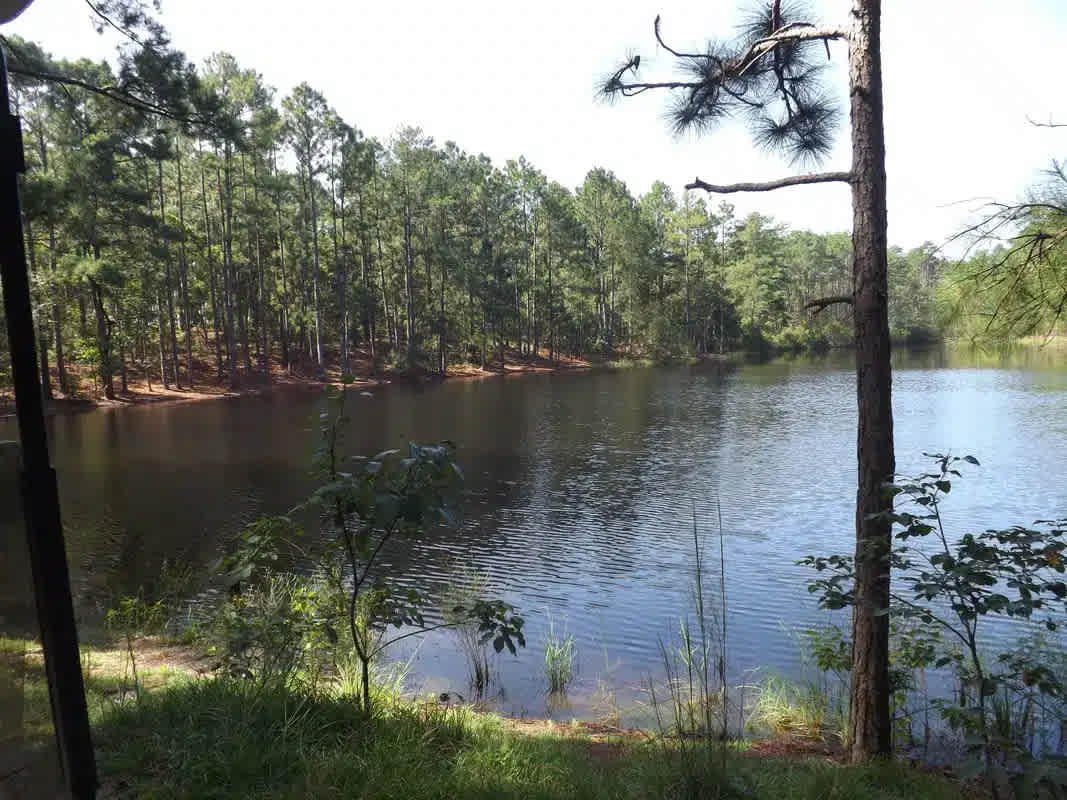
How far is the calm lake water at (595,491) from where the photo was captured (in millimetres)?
6934

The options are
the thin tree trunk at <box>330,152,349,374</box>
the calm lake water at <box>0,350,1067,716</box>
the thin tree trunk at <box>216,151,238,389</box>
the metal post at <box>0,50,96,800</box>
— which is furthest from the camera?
the thin tree trunk at <box>330,152,349,374</box>

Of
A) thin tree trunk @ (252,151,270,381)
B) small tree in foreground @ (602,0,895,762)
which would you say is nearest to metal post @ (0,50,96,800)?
small tree in foreground @ (602,0,895,762)

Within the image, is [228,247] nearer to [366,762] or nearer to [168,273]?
[168,273]

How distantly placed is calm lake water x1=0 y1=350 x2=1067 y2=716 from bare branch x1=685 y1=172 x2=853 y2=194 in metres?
2.19

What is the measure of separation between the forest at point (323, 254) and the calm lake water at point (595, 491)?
3.38 m

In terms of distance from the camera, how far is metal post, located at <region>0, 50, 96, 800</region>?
109cm

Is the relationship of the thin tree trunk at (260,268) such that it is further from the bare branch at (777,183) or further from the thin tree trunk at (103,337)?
the bare branch at (777,183)

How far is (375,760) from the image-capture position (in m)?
2.62

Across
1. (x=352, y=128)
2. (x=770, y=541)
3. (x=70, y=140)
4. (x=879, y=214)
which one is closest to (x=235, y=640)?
(x=879, y=214)

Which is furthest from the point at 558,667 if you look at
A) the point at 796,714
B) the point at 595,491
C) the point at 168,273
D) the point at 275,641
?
the point at 168,273

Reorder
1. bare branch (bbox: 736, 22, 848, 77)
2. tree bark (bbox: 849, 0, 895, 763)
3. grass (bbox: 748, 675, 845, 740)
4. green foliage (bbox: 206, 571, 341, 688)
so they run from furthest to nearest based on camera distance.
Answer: grass (bbox: 748, 675, 845, 740) → bare branch (bbox: 736, 22, 848, 77) → tree bark (bbox: 849, 0, 895, 763) → green foliage (bbox: 206, 571, 341, 688)

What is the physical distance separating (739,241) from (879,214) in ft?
196

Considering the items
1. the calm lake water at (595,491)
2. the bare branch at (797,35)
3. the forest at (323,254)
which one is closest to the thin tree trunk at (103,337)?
the forest at (323,254)

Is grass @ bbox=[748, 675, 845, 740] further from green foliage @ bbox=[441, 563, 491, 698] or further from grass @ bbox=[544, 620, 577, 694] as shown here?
green foliage @ bbox=[441, 563, 491, 698]
